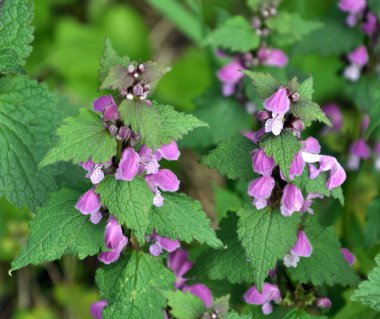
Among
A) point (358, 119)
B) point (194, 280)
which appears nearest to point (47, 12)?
point (358, 119)

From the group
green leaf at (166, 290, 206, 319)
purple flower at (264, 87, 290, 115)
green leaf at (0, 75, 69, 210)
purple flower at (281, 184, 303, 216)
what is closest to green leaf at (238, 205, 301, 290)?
purple flower at (281, 184, 303, 216)

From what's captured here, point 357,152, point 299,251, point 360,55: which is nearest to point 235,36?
point 360,55

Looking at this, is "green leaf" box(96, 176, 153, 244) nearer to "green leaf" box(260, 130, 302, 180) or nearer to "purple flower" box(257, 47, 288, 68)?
"green leaf" box(260, 130, 302, 180)

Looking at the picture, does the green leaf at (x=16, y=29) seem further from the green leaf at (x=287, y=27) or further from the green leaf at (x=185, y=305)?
the green leaf at (x=287, y=27)

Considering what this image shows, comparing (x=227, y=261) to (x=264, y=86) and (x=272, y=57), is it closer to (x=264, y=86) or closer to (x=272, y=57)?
(x=264, y=86)

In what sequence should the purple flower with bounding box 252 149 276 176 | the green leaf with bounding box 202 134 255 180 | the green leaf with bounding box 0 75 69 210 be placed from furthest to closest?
the green leaf with bounding box 0 75 69 210
the green leaf with bounding box 202 134 255 180
the purple flower with bounding box 252 149 276 176

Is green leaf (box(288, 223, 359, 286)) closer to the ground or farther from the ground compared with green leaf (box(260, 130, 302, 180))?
closer to the ground

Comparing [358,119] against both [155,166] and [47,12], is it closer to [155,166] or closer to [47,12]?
[155,166]

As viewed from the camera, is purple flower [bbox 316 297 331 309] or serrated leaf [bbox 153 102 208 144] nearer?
serrated leaf [bbox 153 102 208 144]
